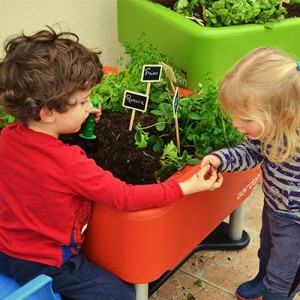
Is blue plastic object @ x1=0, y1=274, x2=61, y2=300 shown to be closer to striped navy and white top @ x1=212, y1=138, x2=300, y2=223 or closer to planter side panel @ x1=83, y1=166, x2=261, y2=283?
planter side panel @ x1=83, y1=166, x2=261, y2=283

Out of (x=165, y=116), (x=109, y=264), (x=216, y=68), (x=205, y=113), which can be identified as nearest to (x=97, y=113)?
(x=165, y=116)

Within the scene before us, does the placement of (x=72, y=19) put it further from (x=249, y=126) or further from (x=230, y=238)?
(x=249, y=126)

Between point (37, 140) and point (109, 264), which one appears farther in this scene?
point (109, 264)

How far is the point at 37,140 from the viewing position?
109 centimetres

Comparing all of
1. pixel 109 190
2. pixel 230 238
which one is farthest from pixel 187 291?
pixel 109 190

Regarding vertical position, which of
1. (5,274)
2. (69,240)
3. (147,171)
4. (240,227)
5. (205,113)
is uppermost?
(205,113)

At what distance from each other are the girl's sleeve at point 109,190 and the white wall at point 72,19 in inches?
44.1

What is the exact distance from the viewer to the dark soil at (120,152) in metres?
1.27

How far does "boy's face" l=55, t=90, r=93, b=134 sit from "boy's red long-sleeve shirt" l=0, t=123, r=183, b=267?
41 millimetres

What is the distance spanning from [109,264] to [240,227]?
719mm

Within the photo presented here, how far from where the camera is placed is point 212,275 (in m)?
1.67

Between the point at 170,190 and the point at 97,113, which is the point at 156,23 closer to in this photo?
the point at 97,113

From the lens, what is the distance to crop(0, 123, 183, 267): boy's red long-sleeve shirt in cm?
108

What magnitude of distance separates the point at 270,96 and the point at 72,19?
145 cm
